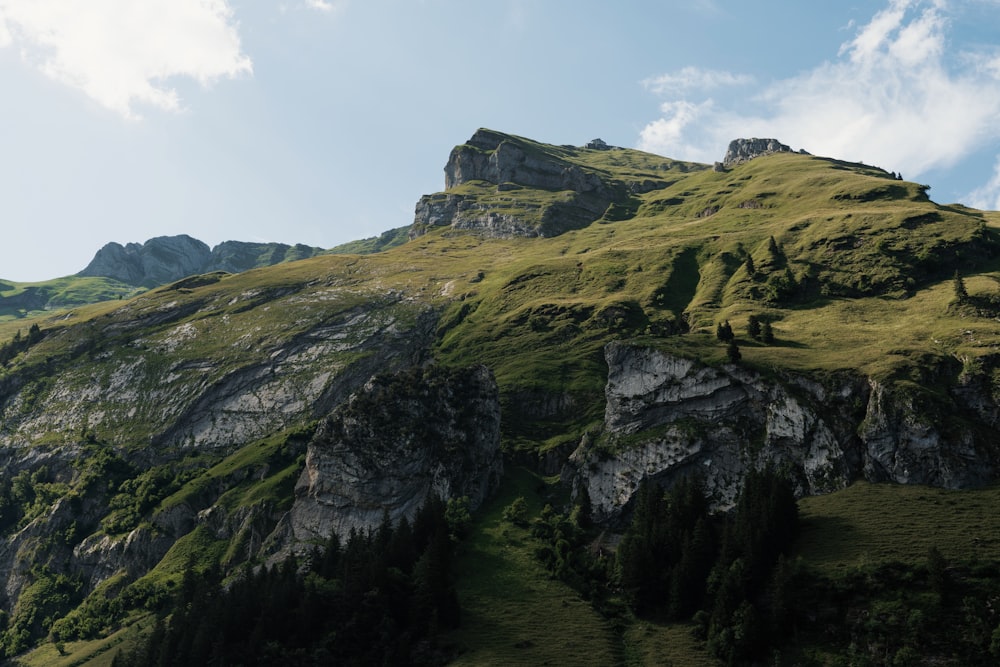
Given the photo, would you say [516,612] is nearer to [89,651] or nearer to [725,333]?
[725,333]

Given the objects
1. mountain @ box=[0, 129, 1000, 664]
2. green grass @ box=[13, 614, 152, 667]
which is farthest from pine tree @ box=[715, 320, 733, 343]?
green grass @ box=[13, 614, 152, 667]

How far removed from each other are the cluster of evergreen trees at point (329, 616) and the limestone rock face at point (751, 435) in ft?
136

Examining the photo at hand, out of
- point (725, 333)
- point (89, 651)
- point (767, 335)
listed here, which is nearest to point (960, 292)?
A: point (767, 335)

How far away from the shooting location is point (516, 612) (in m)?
120

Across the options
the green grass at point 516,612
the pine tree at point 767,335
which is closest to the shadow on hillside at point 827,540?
the green grass at point 516,612

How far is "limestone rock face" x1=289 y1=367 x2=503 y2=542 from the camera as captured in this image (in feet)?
533

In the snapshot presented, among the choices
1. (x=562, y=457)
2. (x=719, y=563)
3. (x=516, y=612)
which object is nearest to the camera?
(x=719, y=563)

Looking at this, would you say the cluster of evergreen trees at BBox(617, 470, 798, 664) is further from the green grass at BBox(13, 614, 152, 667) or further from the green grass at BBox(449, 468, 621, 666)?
the green grass at BBox(13, 614, 152, 667)

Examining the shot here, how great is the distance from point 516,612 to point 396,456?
56154 mm

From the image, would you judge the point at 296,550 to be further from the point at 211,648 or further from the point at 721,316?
the point at 721,316

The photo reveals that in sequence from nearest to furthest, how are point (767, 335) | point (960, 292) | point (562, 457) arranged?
1. point (960, 292)
2. point (767, 335)
3. point (562, 457)

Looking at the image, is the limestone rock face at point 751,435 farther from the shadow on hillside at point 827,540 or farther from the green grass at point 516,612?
the green grass at point 516,612

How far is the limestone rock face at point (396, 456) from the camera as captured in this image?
162 metres

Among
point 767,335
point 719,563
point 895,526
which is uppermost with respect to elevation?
point 767,335
